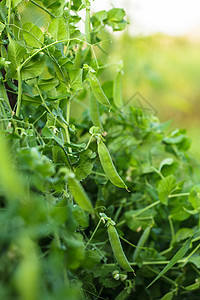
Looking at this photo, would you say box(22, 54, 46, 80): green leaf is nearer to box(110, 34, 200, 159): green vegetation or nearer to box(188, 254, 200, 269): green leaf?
box(188, 254, 200, 269): green leaf

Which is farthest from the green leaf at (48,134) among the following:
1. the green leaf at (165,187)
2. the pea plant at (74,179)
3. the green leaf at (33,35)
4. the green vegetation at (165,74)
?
the green vegetation at (165,74)

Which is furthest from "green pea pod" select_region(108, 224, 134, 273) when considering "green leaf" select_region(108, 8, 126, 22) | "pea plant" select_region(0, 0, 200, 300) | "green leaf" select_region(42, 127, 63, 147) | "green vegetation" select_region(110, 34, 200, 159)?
"green vegetation" select_region(110, 34, 200, 159)

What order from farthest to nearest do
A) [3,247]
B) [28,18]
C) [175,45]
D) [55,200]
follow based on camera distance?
[175,45]
[28,18]
[55,200]
[3,247]

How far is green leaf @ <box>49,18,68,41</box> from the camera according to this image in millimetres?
420

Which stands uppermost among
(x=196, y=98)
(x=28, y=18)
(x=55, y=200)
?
(x=28, y=18)

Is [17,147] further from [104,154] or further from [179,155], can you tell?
[179,155]

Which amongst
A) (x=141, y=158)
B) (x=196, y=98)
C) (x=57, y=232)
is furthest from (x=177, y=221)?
(x=196, y=98)

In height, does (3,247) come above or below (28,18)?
below

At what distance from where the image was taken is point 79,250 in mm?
273

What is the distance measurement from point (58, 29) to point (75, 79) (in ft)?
0.20

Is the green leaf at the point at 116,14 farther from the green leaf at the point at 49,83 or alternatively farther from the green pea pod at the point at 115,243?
the green pea pod at the point at 115,243

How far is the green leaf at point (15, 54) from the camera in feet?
1.33

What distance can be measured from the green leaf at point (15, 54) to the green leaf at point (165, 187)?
0.90 feet

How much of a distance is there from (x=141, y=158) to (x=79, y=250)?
0.47m
